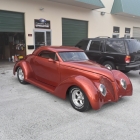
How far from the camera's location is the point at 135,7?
1764 cm

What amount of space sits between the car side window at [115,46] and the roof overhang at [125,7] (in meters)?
9.76

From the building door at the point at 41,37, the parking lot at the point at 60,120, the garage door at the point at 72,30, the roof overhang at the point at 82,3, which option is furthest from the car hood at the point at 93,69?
the garage door at the point at 72,30

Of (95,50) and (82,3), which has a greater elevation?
(82,3)

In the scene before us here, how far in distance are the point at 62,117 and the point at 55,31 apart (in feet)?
31.7

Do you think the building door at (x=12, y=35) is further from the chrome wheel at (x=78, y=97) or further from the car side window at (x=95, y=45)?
the chrome wheel at (x=78, y=97)

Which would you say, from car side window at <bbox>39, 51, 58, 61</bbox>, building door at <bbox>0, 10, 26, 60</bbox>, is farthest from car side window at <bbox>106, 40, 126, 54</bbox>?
building door at <bbox>0, 10, 26, 60</bbox>

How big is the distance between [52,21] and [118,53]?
21.3ft

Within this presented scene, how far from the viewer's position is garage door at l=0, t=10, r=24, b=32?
984 centimetres

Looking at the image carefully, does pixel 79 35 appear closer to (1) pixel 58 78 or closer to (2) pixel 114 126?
(1) pixel 58 78

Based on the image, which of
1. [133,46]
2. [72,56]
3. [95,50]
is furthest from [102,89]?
[95,50]

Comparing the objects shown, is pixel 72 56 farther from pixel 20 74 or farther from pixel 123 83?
pixel 20 74

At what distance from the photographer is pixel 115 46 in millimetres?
7711

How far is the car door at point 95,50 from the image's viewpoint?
325 inches

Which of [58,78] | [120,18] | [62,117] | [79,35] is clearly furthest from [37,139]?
[120,18]
